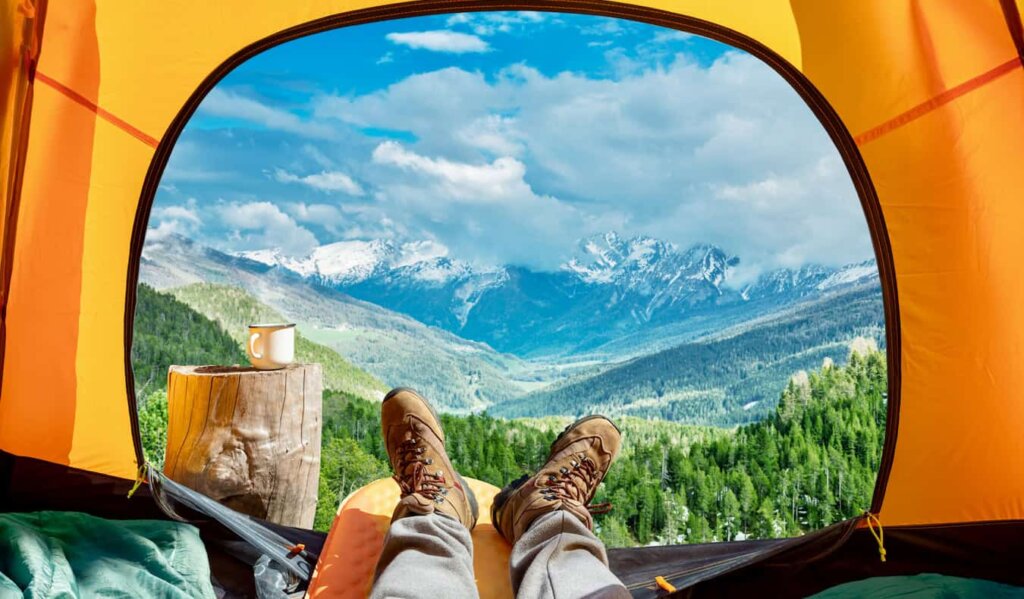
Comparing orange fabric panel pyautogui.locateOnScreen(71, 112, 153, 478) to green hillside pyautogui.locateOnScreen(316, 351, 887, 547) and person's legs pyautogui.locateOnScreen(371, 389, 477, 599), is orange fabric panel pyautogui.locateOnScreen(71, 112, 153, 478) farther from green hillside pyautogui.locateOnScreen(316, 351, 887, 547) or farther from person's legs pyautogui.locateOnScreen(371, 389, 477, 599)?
green hillside pyautogui.locateOnScreen(316, 351, 887, 547)

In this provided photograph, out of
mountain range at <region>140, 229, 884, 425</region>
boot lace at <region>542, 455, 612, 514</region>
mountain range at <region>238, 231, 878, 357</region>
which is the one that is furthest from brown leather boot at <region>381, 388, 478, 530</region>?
mountain range at <region>238, 231, 878, 357</region>

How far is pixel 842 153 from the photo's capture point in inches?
64.3

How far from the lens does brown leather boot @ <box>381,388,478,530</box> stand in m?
1.56

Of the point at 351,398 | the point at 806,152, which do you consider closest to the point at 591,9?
the point at 351,398

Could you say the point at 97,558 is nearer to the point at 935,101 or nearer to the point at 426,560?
the point at 426,560

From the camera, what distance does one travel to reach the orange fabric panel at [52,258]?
1680 mm

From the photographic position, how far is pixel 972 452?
4.84 feet

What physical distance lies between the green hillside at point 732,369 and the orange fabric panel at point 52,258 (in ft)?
11.9

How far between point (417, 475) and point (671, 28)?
1274 mm

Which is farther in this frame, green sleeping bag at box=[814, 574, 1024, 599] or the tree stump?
the tree stump

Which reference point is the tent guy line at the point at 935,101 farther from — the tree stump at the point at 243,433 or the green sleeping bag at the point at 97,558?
the green sleeping bag at the point at 97,558

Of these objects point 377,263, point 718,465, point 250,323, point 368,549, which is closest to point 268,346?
point 368,549

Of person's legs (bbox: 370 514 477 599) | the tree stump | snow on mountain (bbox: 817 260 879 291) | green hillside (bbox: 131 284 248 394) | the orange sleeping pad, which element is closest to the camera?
person's legs (bbox: 370 514 477 599)

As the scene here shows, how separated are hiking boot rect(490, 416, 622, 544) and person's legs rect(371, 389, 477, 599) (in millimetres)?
113
